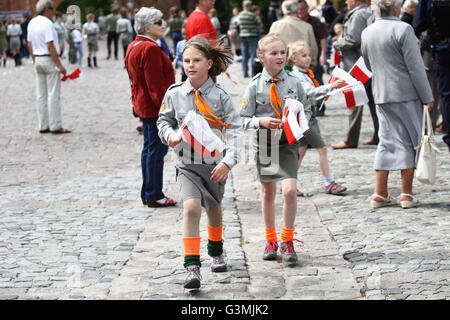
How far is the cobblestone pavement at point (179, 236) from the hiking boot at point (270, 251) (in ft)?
0.23

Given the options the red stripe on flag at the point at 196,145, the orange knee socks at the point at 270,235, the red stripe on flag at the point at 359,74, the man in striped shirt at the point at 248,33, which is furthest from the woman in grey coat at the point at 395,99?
the man in striped shirt at the point at 248,33

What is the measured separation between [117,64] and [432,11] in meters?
24.2

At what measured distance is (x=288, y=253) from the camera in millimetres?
6152

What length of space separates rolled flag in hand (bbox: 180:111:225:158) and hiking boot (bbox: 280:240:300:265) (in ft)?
3.39

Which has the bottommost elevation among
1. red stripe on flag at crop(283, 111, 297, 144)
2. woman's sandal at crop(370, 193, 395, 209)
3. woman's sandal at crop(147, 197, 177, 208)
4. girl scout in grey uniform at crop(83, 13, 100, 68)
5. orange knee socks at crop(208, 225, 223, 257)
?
girl scout in grey uniform at crop(83, 13, 100, 68)

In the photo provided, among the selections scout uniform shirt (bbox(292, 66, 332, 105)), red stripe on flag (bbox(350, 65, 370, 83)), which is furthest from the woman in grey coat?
scout uniform shirt (bbox(292, 66, 332, 105))

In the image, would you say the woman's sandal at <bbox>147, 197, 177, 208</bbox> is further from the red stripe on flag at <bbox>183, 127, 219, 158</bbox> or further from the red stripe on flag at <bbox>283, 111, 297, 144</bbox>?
the red stripe on flag at <bbox>183, 127, 219, 158</bbox>

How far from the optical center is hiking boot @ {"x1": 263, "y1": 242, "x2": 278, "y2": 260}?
627cm

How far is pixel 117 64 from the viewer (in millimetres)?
32438

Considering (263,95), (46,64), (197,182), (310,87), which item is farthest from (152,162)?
(46,64)

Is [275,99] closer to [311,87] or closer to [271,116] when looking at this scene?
[271,116]
